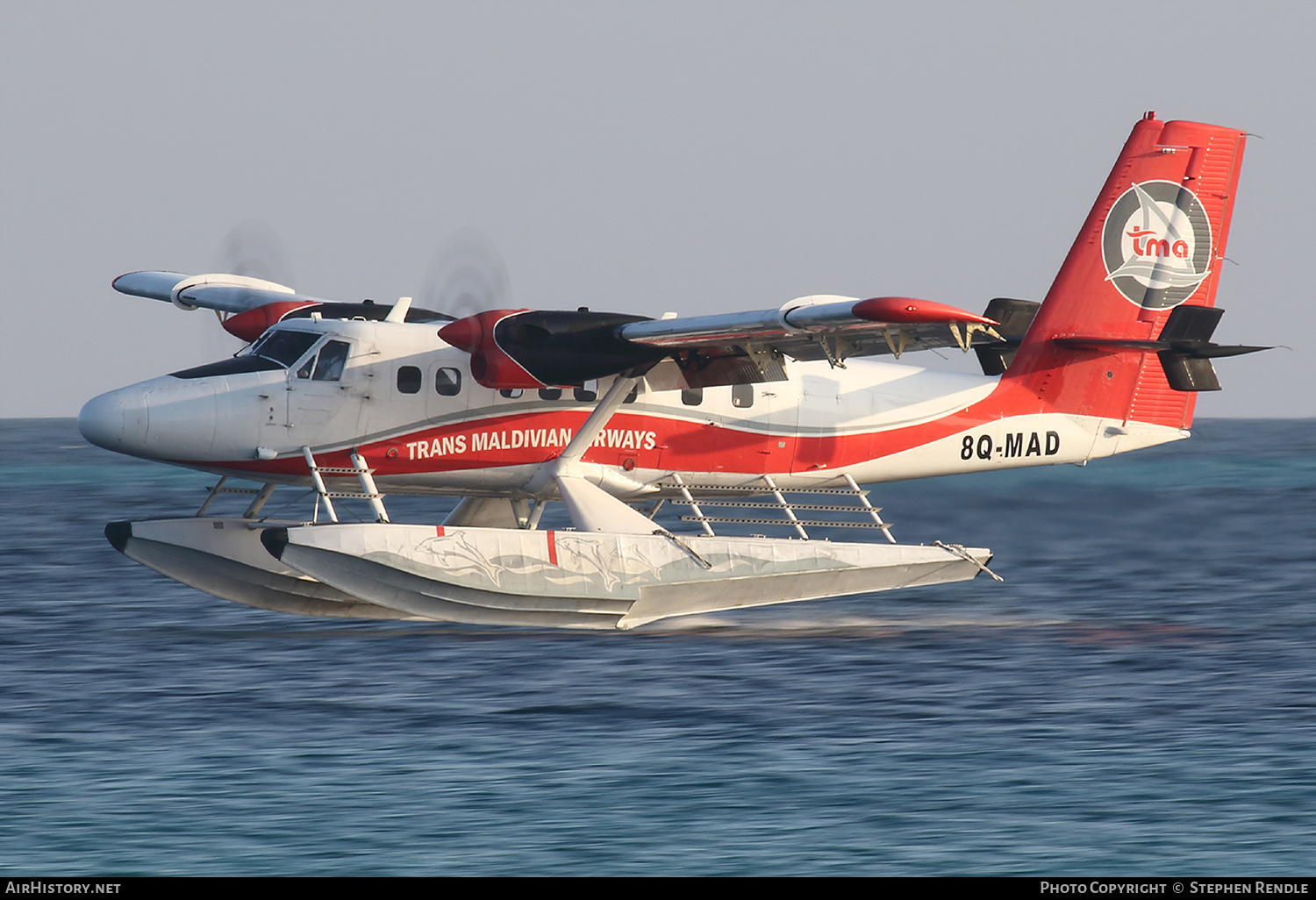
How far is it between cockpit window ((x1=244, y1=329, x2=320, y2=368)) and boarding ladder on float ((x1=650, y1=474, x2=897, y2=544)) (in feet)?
13.3

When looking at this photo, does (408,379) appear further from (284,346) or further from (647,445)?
(647,445)

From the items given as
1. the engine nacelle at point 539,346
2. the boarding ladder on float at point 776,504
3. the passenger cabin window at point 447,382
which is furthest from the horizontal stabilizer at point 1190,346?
the passenger cabin window at point 447,382

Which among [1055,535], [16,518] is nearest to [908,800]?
[1055,535]

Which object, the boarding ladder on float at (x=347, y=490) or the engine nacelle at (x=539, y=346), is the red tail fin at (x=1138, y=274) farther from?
the boarding ladder on float at (x=347, y=490)

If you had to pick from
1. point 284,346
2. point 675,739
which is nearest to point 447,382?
point 284,346

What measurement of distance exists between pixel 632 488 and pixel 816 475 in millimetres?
2237

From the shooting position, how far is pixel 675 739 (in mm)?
11516

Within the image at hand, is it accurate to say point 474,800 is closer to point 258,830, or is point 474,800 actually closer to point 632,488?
point 258,830

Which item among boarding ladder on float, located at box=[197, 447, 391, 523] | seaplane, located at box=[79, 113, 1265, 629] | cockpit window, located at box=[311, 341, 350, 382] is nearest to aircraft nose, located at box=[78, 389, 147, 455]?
seaplane, located at box=[79, 113, 1265, 629]

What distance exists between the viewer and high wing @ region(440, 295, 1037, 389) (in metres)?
14.0

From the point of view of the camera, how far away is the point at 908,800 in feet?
32.6

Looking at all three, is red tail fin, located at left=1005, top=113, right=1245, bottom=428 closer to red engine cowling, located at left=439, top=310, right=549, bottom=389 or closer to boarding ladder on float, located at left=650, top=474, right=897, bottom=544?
boarding ladder on float, located at left=650, top=474, right=897, bottom=544

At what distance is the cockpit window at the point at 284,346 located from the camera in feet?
50.5

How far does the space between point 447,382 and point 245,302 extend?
4673 millimetres
